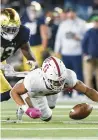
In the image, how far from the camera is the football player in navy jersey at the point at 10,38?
24.5ft

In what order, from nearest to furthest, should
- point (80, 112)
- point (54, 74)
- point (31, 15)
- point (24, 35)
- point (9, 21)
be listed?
point (54, 74), point (80, 112), point (9, 21), point (24, 35), point (31, 15)

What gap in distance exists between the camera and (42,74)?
664 cm

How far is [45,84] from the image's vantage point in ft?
21.7

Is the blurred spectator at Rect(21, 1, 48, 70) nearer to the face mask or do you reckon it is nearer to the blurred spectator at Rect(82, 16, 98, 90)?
the face mask

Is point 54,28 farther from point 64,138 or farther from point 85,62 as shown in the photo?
point 64,138

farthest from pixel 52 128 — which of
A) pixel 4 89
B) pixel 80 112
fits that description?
pixel 4 89

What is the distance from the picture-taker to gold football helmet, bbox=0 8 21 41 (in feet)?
24.5

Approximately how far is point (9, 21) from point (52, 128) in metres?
1.74

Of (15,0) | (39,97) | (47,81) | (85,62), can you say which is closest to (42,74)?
(47,81)

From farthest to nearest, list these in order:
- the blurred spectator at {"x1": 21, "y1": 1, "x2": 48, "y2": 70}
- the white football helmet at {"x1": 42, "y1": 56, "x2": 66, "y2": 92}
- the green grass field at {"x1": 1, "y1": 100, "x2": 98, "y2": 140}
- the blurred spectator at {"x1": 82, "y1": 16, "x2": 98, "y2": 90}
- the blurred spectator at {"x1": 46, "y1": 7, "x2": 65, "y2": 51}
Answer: the blurred spectator at {"x1": 46, "y1": 7, "x2": 65, "y2": 51}
the blurred spectator at {"x1": 21, "y1": 1, "x2": 48, "y2": 70}
the blurred spectator at {"x1": 82, "y1": 16, "x2": 98, "y2": 90}
the white football helmet at {"x1": 42, "y1": 56, "x2": 66, "y2": 92}
the green grass field at {"x1": 1, "y1": 100, "x2": 98, "y2": 140}

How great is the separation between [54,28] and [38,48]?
1.21 meters

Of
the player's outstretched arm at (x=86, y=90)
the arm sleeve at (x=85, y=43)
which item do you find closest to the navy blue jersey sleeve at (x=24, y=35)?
the player's outstretched arm at (x=86, y=90)

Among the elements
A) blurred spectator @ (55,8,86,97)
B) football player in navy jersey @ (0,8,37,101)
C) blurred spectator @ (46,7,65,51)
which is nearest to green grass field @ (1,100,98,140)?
football player in navy jersey @ (0,8,37,101)

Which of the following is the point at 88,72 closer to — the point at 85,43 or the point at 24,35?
the point at 85,43
